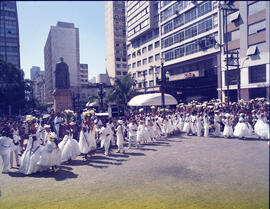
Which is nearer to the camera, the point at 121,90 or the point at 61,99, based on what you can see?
the point at 61,99

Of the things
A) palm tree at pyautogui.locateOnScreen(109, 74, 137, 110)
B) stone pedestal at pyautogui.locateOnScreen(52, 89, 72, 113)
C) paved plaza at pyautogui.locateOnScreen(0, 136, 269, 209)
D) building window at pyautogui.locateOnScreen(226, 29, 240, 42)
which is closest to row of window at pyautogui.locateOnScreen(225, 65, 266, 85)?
building window at pyautogui.locateOnScreen(226, 29, 240, 42)

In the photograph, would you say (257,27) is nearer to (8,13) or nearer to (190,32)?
(190,32)

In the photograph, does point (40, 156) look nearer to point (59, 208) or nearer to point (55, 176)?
point (55, 176)

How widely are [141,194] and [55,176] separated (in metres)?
3.48

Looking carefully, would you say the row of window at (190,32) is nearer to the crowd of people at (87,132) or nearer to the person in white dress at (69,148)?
the crowd of people at (87,132)

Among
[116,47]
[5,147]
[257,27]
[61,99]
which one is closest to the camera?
[257,27]

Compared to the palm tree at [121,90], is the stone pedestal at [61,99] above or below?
below

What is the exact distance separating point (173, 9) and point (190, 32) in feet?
1.72

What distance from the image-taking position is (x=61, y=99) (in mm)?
12656

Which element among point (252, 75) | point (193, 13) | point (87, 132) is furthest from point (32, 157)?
point (252, 75)

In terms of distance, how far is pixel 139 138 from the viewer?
11.1 metres

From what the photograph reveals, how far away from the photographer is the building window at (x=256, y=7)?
240cm

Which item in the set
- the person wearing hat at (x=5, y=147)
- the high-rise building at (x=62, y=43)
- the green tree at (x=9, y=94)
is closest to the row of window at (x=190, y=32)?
the high-rise building at (x=62, y=43)

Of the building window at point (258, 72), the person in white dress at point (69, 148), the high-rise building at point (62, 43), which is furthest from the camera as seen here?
the person in white dress at point (69, 148)
